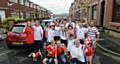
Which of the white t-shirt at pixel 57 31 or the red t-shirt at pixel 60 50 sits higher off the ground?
the white t-shirt at pixel 57 31

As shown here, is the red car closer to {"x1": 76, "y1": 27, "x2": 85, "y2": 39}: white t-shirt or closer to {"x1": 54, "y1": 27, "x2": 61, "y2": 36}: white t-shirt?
{"x1": 54, "y1": 27, "x2": 61, "y2": 36}: white t-shirt

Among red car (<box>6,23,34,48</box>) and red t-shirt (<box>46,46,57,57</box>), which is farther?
red car (<box>6,23,34,48</box>)

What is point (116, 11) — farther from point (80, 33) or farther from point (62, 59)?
point (62, 59)

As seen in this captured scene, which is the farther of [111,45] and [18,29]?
[111,45]

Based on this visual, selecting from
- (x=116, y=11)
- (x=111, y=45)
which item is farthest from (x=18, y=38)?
(x=116, y=11)

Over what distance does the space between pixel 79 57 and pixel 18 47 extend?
203 inches

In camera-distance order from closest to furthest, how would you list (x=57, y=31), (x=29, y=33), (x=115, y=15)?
(x=29, y=33), (x=57, y=31), (x=115, y=15)

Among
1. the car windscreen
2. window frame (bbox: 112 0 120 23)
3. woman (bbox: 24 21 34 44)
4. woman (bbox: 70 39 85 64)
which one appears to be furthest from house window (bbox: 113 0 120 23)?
woman (bbox: 70 39 85 64)

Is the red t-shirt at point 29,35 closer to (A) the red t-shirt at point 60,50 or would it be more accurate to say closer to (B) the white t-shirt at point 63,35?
(B) the white t-shirt at point 63,35

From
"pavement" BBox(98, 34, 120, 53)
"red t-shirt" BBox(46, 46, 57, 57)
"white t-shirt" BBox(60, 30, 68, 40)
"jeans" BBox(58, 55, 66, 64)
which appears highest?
"white t-shirt" BBox(60, 30, 68, 40)

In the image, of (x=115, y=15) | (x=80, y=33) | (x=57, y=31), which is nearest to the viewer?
(x=80, y=33)

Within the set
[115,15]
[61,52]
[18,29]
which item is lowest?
[61,52]

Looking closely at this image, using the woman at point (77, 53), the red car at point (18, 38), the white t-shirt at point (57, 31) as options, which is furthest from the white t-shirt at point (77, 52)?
the red car at point (18, 38)

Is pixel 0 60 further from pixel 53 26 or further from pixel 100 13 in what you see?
pixel 100 13
